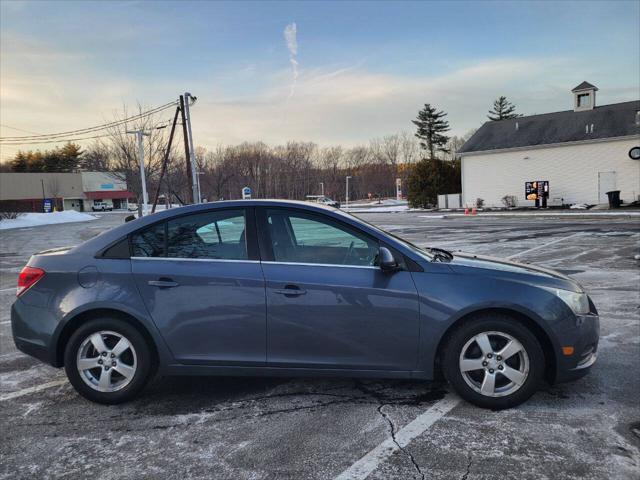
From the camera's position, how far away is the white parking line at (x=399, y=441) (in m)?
2.79

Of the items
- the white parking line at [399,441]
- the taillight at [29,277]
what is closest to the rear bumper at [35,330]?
the taillight at [29,277]

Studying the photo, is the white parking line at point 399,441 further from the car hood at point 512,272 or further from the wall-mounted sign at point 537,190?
the wall-mounted sign at point 537,190

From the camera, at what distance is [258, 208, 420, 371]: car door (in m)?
3.49

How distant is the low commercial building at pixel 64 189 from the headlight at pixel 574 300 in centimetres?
7603

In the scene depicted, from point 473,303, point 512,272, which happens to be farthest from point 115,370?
point 512,272

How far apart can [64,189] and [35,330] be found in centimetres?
8960

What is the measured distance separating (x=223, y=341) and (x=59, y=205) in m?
84.5

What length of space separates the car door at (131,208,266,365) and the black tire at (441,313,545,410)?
1410 mm

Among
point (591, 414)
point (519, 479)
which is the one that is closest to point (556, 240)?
point (591, 414)

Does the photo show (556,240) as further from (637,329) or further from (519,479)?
(519,479)

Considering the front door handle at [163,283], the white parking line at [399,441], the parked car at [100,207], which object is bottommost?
the white parking line at [399,441]

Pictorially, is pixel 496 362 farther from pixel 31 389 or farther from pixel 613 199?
pixel 613 199

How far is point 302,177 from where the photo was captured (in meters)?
98.3

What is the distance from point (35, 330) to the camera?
3.77 meters
